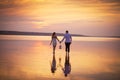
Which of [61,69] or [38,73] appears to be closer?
[38,73]

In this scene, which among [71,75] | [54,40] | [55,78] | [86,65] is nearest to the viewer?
→ [55,78]

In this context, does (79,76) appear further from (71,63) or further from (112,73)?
(71,63)

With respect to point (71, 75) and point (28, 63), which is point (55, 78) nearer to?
point (71, 75)

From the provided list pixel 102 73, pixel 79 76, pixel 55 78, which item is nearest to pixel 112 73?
pixel 102 73

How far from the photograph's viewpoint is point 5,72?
1658 centimetres

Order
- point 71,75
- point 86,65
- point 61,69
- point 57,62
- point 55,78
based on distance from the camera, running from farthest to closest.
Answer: point 57,62, point 86,65, point 61,69, point 71,75, point 55,78

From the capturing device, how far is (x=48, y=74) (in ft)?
Answer: 53.2

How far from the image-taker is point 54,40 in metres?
26.6

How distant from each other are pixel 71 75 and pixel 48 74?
0.89 meters

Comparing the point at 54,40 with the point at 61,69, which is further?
the point at 54,40

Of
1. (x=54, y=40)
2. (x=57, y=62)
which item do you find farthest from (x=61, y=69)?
(x=54, y=40)

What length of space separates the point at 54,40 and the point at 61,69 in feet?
27.4

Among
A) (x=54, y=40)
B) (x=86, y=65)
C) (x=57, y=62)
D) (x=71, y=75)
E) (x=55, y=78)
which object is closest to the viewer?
(x=55, y=78)

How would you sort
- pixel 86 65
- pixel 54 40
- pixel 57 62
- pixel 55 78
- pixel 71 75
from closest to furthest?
pixel 55 78, pixel 71 75, pixel 86 65, pixel 57 62, pixel 54 40
